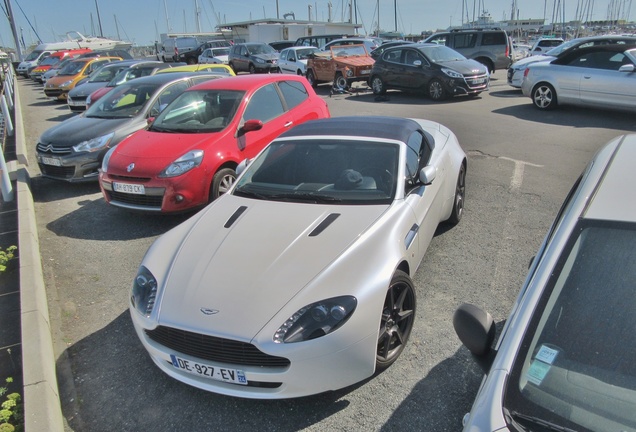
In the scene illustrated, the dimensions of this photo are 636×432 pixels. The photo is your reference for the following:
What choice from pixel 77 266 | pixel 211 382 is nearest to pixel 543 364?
pixel 211 382

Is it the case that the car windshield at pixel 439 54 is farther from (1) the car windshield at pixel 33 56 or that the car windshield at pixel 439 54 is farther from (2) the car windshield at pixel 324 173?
(1) the car windshield at pixel 33 56

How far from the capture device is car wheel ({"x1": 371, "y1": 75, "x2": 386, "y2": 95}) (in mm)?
15789

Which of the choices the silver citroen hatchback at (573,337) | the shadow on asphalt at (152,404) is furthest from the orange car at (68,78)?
the silver citroen hatchback at (573,337)

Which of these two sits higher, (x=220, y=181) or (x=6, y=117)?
(x=6, y=117)

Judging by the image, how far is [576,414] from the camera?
5.29 ft

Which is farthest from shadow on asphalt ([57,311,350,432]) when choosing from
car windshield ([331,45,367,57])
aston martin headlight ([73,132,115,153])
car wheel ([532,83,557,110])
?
car windshield ([331,45,367,57])

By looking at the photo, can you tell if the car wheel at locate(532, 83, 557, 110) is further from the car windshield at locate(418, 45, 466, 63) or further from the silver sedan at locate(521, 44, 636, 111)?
the car windshield at locate(418, 45, 466, 63)

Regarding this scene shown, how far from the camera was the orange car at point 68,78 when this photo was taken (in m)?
18.0

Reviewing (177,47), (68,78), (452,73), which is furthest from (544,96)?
(177,47)

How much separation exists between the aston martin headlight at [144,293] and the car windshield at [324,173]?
1141mm

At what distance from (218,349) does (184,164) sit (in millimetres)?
3523

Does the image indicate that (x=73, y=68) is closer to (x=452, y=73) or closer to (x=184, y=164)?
(x=452, y=73)

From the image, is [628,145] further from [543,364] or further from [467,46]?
[467,46]

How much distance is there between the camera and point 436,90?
1432cm
